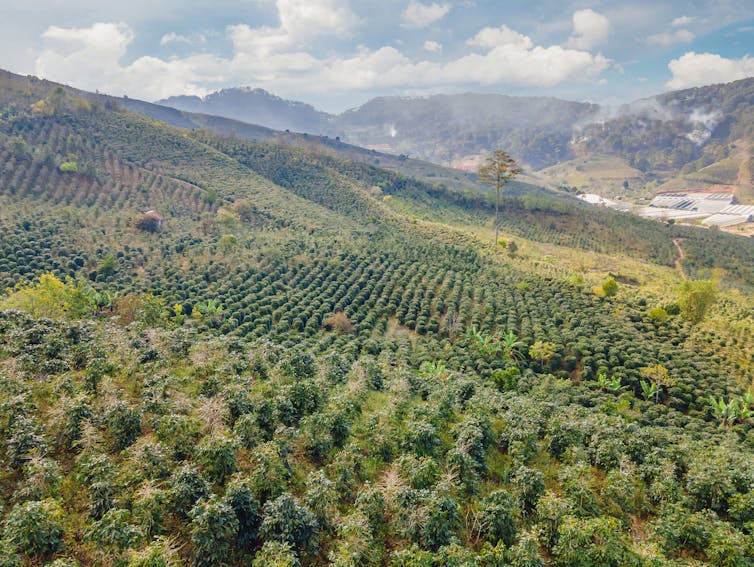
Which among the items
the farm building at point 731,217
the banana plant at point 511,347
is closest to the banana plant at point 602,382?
the banana plant at point 511,347

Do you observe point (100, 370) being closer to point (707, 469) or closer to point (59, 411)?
point (59, 411)

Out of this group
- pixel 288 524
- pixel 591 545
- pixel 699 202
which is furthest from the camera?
pixel 699 202

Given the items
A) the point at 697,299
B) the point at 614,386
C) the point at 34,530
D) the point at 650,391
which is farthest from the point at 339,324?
the point at 697,299

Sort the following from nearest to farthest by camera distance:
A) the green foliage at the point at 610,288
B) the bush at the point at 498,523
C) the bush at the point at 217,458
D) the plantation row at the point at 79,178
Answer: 1. the bush at the point at 498,523
2. the bush at the point at 217,458
3. the green foliage at the point at 610,288
4. the plantation row at the point at 79,178

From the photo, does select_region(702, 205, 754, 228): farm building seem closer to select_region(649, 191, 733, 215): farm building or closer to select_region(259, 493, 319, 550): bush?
select_region(649, 191, 733, 215): farm building

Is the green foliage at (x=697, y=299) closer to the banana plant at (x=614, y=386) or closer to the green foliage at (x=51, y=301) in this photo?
the banana plant at (x=614, y=386)

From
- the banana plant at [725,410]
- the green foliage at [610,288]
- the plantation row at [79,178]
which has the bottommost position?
the banana plant at [725,410]

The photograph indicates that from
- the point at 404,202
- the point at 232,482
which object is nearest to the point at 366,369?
the point at 232,482

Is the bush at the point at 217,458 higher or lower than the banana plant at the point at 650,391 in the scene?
higher

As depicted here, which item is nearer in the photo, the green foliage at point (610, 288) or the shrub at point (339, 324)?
the shrub at point (339, 324)

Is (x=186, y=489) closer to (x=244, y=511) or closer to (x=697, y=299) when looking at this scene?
(x=244, y=511)
